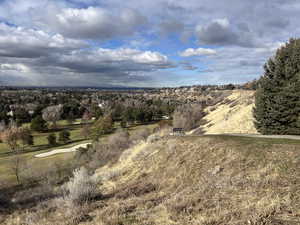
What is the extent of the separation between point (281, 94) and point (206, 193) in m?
15.0

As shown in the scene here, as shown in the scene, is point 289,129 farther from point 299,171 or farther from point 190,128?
point 190,128

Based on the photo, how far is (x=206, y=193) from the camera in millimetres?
7043

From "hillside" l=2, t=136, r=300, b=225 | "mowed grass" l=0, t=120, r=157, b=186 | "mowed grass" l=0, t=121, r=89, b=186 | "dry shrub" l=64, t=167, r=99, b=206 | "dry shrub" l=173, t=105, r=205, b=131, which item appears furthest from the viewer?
"dry shrub" l=173, t=105, r=205, b=131

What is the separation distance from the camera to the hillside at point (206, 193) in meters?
5.34

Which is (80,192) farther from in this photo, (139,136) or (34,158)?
(34,158)

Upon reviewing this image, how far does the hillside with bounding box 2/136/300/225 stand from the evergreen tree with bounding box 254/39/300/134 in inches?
356

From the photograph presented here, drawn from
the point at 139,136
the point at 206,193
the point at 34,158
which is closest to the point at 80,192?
→ the point at 206,193

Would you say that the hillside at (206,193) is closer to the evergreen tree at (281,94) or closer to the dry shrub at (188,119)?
the evergreen tree at (281,94)

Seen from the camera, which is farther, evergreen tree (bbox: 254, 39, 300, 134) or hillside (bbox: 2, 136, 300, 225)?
evergreen tree (bbox: 254, 39, 300, 134)

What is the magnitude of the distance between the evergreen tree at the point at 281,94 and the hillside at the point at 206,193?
9.05 m

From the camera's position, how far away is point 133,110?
72875mm

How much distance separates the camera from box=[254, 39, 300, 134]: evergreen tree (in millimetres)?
18000

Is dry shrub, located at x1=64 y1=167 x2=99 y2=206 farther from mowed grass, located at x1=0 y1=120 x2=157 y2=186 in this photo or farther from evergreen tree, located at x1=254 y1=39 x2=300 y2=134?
mowed grass, located at x1=0 y1=120 x2=157 y2=186

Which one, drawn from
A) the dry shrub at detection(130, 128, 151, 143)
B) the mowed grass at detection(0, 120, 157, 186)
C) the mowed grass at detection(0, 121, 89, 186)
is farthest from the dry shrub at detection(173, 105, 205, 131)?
the mowed grass at detection(0, 121, 89, 186)
